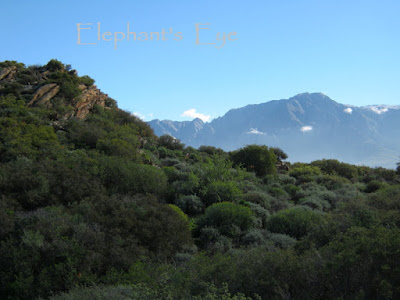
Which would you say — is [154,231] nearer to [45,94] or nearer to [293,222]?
[293,222]

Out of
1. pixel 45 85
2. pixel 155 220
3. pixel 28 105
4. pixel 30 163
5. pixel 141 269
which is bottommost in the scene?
pixel 141 269

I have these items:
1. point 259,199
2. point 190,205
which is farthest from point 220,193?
point 259,199

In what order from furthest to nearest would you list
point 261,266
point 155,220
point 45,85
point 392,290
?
1. point 45,85
2. point 155,220
3. point 261,266
4. point 392,290

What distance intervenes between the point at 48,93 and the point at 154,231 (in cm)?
1548

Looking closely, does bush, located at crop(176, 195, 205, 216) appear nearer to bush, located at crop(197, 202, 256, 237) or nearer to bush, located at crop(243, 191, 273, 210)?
bush, located at crop(197, 202, 256, 237)

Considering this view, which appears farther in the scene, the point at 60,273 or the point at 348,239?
the point at 60,273

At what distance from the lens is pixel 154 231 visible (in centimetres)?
924

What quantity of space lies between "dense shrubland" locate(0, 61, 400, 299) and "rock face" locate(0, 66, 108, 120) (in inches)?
42.8

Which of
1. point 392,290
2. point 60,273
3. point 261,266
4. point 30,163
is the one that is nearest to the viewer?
point 392,290

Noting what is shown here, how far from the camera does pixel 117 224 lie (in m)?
8.94

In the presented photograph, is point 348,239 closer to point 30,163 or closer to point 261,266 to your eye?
point 261,266

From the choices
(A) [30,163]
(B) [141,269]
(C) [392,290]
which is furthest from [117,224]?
(C) [392,290]

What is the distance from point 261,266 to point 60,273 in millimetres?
4277

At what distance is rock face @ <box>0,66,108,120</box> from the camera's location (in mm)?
20192
